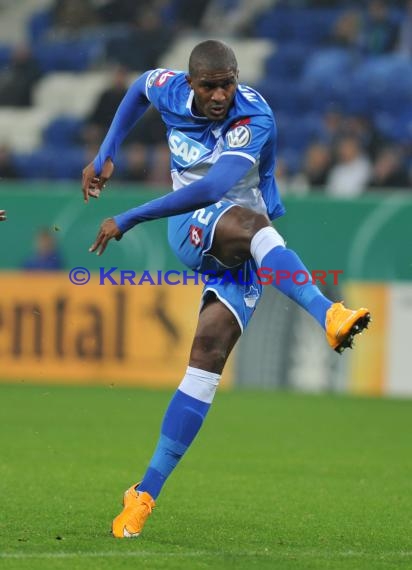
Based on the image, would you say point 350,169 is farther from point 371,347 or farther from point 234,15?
point 234,15

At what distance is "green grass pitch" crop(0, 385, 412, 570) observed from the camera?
17.8 feet

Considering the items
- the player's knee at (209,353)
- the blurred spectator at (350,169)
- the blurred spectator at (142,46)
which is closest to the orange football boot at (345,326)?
the player's knee at (209,353)

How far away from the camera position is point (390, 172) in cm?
1491

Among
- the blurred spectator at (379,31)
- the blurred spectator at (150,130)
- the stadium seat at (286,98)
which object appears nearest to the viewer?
the blurred spectator at (150,130)

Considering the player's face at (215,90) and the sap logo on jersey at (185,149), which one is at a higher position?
the player's face at (215,90)

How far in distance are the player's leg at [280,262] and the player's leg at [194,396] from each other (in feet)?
1.04

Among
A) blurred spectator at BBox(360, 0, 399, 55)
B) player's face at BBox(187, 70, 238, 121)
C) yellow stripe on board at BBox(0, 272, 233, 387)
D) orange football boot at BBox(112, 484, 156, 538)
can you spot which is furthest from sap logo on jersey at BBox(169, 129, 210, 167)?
blurred spectator at BBox(360, 0, 399, 55)

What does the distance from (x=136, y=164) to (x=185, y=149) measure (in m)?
9.81

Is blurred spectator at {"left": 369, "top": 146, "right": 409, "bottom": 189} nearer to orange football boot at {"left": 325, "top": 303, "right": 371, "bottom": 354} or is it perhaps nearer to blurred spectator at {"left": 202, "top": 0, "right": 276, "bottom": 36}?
blurred spectator at {"left": 202, "top": 0, "right": 276, "bottom": 36}

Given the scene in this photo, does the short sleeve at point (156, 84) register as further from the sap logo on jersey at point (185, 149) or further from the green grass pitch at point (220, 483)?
the green grass pitch at point (220, 483)

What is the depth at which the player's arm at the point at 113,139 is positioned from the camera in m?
6.33

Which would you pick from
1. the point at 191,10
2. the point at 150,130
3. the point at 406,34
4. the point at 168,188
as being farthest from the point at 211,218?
the point at 191,10

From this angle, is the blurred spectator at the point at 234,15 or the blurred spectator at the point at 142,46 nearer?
the blurred spectator at the point at 142,46

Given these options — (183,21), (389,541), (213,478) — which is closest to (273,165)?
(389,541)
